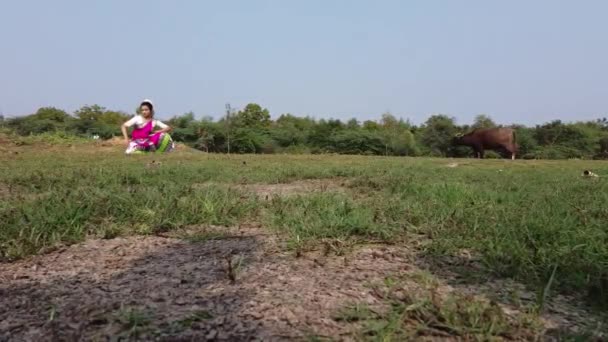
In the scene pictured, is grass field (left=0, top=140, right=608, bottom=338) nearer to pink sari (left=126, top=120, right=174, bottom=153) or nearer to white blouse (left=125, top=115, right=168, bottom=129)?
white blouse (left=125, top=115, right=168, bottom=129)

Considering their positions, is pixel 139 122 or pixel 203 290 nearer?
pixel 203 290

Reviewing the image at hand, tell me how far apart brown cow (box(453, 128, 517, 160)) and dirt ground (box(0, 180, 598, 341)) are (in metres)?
17.6

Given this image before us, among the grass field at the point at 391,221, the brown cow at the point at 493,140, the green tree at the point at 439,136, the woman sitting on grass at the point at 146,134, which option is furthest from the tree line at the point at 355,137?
the grass field at the point at 391,221

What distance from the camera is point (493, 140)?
758 inches

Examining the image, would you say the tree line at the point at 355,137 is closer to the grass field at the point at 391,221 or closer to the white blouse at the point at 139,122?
the white blouse at the point at 139,122

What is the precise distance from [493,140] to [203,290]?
18832 mm

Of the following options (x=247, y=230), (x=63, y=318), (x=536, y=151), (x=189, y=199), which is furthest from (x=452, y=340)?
(x=536, y=151)

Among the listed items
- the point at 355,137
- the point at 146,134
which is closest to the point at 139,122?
the point at 146,134

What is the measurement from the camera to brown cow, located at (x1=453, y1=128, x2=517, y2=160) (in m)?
19.0

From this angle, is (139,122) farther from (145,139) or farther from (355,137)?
(355,137)

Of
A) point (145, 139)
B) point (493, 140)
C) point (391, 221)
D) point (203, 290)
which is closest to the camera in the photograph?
point (203, 290)

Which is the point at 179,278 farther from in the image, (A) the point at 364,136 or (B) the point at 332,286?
(A) the point at 364,136

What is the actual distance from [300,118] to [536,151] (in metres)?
17.6

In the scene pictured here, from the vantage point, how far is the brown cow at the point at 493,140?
62.5 ft
